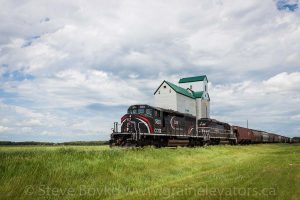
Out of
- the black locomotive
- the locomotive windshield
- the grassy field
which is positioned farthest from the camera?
the locomotive windshield

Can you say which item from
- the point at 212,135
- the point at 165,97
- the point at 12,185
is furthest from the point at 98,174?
the point at 165,97

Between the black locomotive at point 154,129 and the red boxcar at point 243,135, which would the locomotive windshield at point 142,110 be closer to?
the black locomotive at point 154,129

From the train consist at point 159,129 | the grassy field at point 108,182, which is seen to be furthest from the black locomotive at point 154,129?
the grassy field at point 108,182

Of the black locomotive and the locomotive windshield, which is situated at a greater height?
the locomotive windshield

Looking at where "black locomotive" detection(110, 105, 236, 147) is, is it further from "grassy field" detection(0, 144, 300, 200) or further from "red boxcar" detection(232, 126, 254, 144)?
"red boxcar" detection(232, 126, 254, 144)

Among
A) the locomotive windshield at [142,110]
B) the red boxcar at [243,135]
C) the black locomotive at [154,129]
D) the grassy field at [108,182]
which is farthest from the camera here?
the red boxcar at [243,135]

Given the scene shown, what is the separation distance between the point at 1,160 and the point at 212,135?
125 feet

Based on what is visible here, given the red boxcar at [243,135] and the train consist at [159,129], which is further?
the red boxcar at [243,135]

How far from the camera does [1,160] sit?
10812 mm

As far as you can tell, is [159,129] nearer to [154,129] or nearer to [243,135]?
[154,129]

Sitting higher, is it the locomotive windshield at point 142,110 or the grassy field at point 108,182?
the locomotive windshield at point 142,110

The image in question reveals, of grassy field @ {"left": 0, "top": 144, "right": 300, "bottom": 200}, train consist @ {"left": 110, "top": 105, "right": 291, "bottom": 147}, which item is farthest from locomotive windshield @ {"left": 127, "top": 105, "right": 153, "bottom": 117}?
grassy field @ {"left": 0, "top": 144, "right": 300, "bottom": 200}

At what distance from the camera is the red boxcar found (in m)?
58.5

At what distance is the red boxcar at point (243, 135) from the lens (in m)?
58.5
